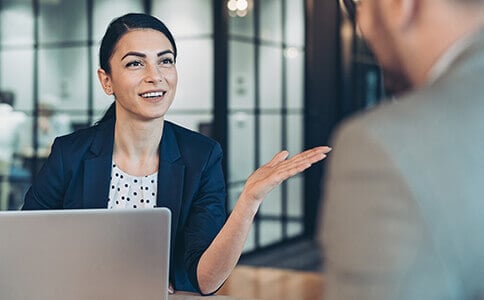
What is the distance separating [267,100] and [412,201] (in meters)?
5.83

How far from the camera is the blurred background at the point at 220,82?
575 cm

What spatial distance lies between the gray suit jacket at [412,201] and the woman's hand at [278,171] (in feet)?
2.62

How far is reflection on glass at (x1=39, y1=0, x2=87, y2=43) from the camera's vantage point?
5.87m

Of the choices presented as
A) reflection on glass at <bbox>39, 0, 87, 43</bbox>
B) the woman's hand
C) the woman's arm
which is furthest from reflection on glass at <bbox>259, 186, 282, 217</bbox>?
the woman's hand

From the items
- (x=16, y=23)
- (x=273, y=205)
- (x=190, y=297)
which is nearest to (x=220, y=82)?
(x=273, y=205)

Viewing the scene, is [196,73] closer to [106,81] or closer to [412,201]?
[106,81]

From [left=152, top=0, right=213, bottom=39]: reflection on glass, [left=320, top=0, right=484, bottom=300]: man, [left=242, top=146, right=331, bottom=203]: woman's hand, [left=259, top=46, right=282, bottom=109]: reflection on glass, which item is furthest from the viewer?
[left=259, top=46, right=282, bottom=109]: reflection on glass

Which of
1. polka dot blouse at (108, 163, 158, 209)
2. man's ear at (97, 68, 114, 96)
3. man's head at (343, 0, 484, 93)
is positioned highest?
man's ear at (97, 68, 114, 96)

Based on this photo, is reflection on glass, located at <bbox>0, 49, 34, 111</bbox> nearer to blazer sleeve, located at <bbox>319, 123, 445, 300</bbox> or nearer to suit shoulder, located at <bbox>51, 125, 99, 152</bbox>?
suit shoulder, located at <bbox>51, 125, 99, 152</bbox>

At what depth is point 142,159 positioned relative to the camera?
6.80 ft

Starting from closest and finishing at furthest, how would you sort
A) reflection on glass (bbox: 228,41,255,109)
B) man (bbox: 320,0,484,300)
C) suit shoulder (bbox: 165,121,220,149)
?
man (bbox: 320,0,484,300)
suit shoulder (bbox: 165,121,220,149)
reflection on glass (bbox: 228,41,255,109)

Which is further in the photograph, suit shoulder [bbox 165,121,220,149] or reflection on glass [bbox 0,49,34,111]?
reflection on glass [bbox 0,49,34,111]

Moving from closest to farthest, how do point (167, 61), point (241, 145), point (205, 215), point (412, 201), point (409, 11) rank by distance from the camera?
1. point (412, 201)
2. point (409, 11)
3. point (205, 215)
4. point (167, 61)
5. point (241, 145)

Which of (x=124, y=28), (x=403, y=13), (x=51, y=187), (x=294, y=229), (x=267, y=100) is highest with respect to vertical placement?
(x=267, y=100)
